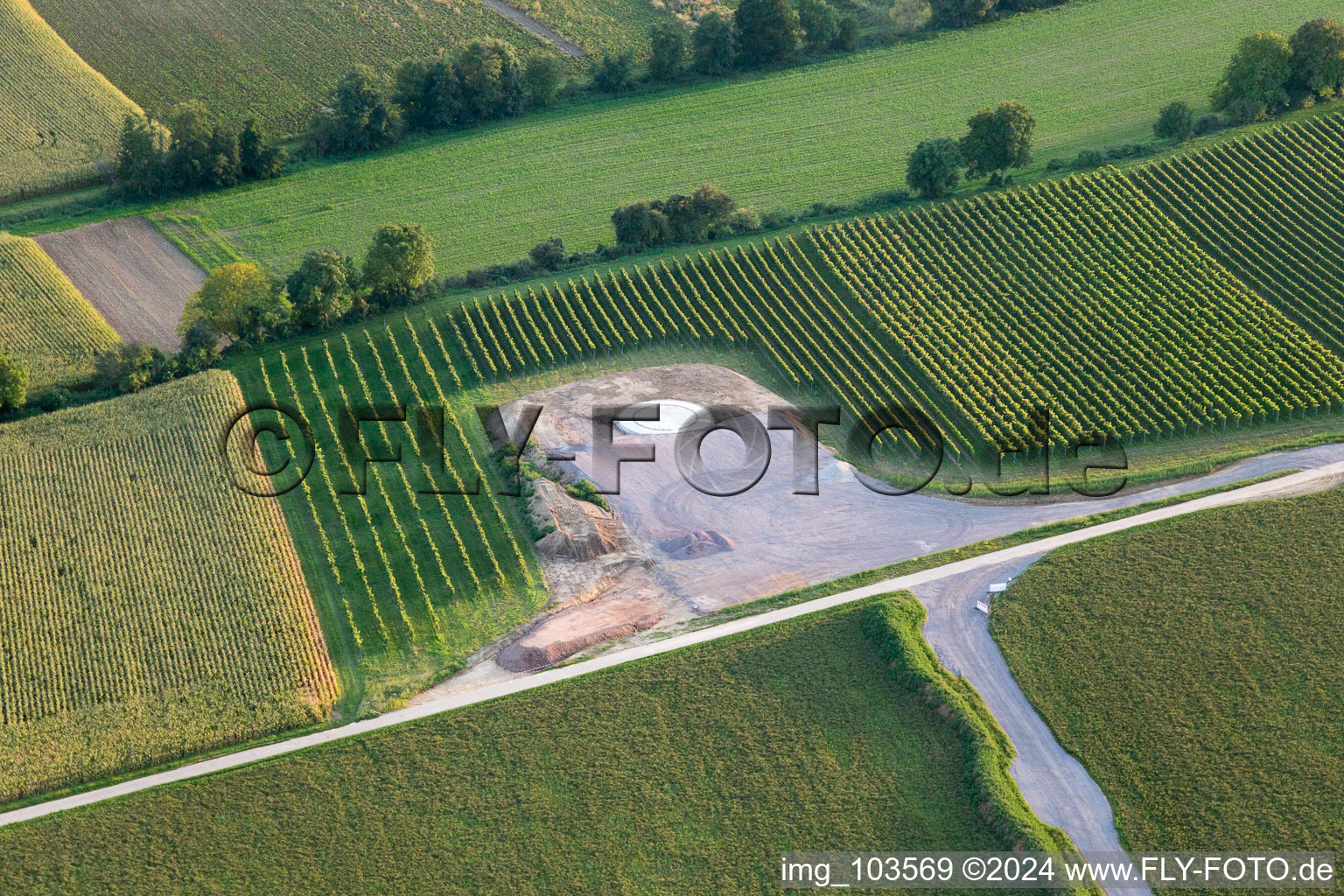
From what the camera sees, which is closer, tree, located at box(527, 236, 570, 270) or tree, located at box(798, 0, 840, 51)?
tree, located at box(527, 236, 570, 270)

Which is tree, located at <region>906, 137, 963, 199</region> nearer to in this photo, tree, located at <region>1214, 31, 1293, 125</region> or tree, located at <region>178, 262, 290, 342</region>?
tree, located at <region>1214, 31, 1293, 125</region>

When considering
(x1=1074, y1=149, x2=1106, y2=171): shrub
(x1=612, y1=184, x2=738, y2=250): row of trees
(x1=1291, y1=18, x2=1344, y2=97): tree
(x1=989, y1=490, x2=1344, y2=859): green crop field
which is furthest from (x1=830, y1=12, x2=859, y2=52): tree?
(x1=989, y1=490, x2=1344, y2=859): green crop field

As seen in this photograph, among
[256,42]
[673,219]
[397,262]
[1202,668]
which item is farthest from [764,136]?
[1202,668]

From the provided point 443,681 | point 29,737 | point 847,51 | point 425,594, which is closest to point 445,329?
point 425,594

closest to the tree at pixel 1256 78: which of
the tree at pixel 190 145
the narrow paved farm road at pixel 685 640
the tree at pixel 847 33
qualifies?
the tree at pixel 847 33

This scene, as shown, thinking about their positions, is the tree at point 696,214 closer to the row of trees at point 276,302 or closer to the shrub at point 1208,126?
the row of trees at point 276,302

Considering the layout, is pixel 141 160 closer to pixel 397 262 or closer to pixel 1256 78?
pixel 397 262

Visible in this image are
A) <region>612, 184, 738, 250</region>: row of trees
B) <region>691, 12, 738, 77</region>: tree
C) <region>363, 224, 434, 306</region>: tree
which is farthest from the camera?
<region>691, 12, 738, 77</region>: tree
